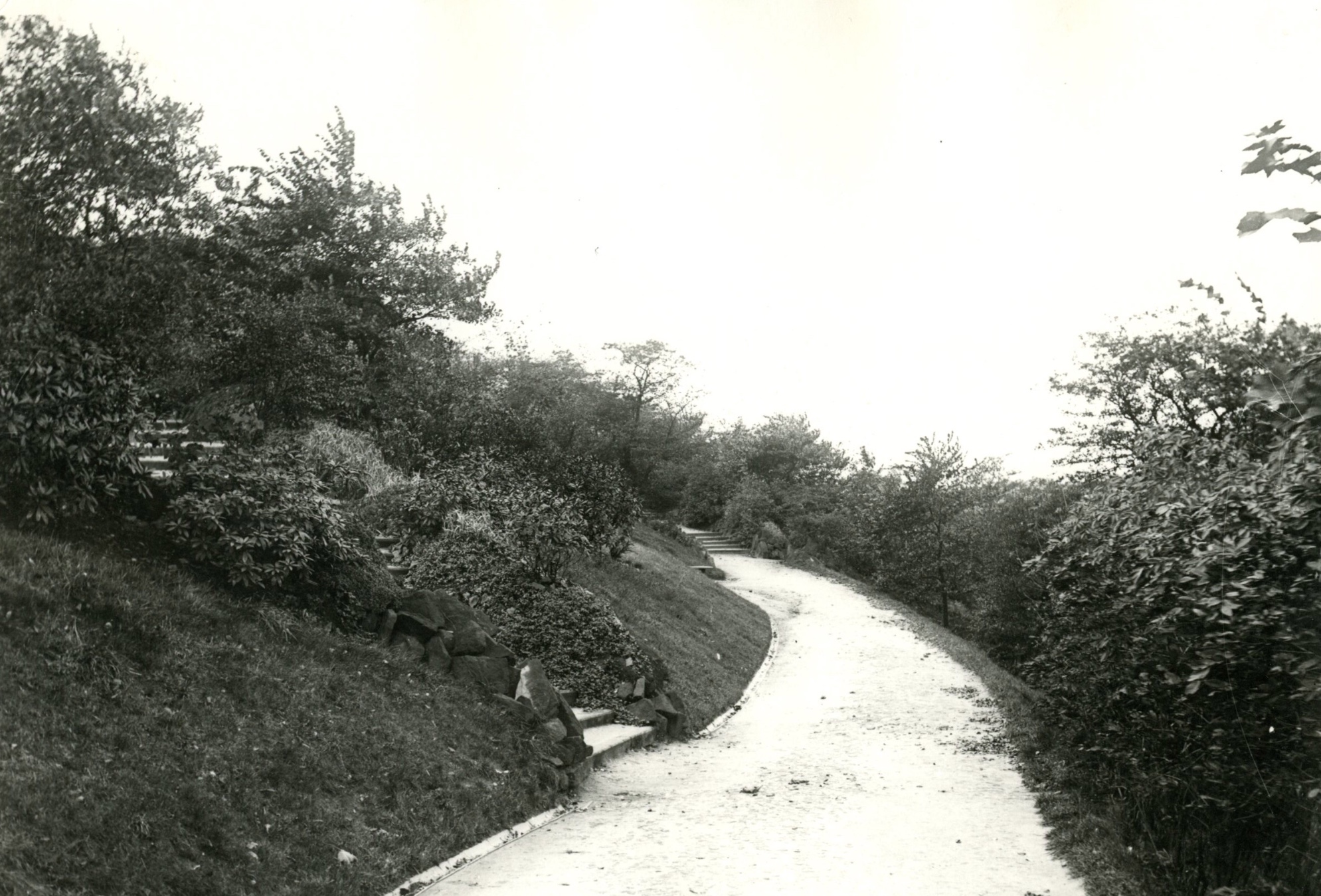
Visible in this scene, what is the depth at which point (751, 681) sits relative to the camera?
54.6ft

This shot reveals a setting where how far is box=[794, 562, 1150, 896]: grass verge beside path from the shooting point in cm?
603

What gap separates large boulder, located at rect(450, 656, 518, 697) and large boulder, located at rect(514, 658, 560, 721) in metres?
0.12

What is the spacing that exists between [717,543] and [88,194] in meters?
36.6

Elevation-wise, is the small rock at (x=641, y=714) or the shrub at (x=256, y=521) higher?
the shrub at (x=256, y=521)

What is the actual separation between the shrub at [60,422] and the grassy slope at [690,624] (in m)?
7.43

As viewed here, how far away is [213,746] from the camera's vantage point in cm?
596

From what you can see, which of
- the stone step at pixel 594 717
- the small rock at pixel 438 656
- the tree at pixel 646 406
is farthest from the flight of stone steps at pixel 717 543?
the small rock at pixel 438 656

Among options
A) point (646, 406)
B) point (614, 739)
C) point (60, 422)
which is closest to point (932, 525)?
point (646, 406)

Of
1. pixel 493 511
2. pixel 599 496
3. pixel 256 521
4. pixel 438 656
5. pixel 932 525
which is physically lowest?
pixel 438 656

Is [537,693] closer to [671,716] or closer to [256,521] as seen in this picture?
[671,716]

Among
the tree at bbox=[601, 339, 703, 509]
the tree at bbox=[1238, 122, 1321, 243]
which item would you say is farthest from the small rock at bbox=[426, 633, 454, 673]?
the tree at bbox=[601, 339, 703, 509]

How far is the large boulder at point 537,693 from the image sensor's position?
9172 millimetres

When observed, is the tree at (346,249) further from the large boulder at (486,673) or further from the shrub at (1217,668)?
the shrub at (1217,668)

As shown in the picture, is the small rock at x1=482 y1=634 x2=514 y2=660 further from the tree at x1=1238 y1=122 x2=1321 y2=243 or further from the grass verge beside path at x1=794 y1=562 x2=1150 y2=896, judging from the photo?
the tree at x1=1238 y1=122 x2=1321 y2=243
